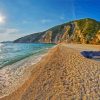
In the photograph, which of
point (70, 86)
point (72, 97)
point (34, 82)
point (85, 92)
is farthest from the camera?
point (34, 82)

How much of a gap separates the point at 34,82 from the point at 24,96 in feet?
9.93

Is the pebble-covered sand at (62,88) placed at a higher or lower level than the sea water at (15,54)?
higher

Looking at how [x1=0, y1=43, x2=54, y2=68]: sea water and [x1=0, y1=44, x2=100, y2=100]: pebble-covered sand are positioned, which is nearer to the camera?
[x1=0, y1=44, x2=100, y2=100]: pebble-covered sand

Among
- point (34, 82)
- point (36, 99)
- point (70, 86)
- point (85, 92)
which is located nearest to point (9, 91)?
point (34, 82)

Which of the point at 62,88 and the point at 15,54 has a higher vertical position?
the point at 62,88

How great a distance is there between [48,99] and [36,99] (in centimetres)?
72

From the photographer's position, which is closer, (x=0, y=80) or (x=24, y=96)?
(x=24, y=96)

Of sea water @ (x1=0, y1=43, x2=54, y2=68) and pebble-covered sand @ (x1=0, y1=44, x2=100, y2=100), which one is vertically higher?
pebble-covered sand @ (x1=0, y1=44, x2=100, y2=100)

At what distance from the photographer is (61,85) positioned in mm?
13188

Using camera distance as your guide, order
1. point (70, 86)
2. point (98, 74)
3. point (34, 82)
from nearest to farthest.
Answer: point (70, 86) → point (34, 82) → point (98, 74)

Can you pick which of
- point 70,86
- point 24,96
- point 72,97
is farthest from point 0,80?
point 72,97

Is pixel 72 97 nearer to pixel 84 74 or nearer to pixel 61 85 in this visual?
pixel 61 85

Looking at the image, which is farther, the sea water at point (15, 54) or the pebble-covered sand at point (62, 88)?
the sea water at point (15, 54)

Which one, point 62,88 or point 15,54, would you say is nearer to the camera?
point 62,88
